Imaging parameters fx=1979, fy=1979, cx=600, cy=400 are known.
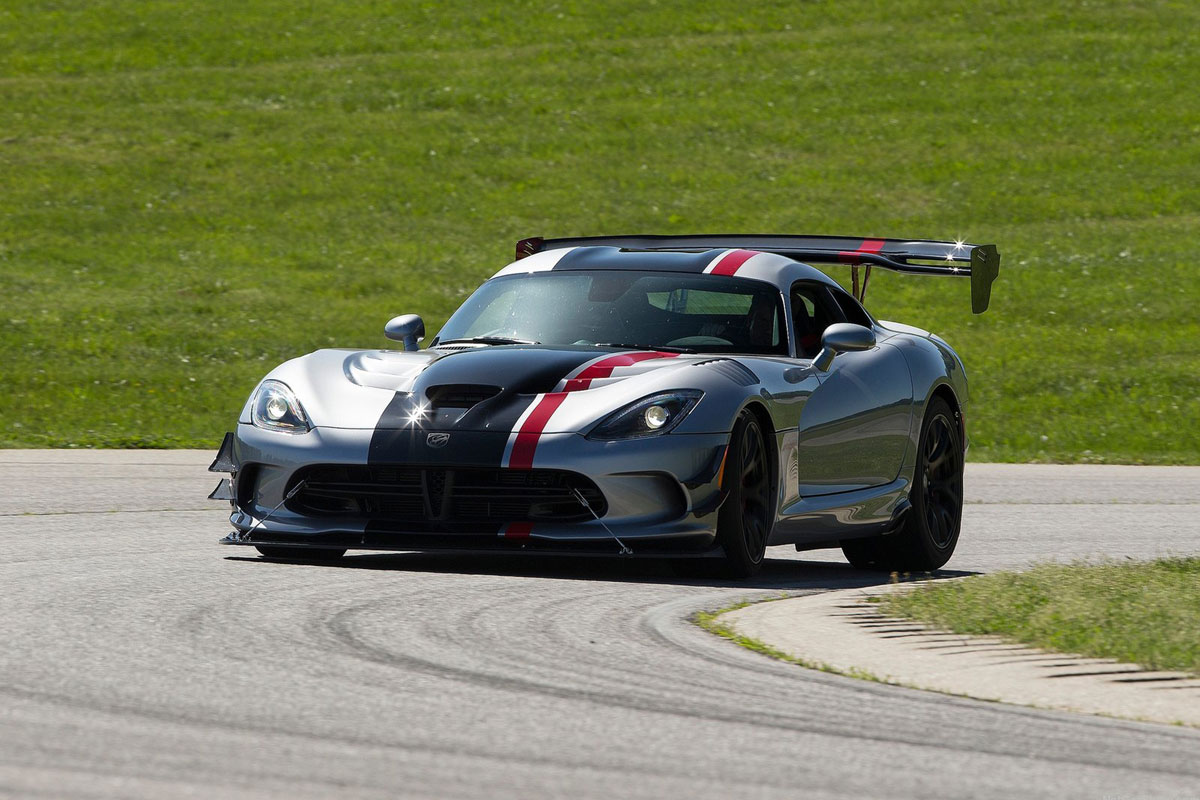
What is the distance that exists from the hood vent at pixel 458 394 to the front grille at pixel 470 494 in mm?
295

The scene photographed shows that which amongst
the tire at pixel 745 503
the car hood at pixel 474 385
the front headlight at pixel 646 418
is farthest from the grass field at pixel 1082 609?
the car hood at pixel 474 385

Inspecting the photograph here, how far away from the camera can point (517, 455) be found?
7.69 m

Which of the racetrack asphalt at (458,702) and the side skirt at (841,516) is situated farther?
the side skirt at (841,516)

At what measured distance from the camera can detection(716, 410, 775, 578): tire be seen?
7.93 metres

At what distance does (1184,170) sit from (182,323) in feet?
63.0

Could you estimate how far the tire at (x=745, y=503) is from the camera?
793cm

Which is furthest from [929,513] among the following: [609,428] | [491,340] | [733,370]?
[609,428]

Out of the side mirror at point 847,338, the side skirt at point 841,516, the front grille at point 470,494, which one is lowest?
A: the side skirt at point 841,516

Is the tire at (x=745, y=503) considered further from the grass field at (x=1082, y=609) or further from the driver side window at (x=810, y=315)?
the driver side window at (x=810, y=315)

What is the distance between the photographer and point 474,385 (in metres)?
7.99

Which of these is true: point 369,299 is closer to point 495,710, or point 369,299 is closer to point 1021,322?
point 1021,322

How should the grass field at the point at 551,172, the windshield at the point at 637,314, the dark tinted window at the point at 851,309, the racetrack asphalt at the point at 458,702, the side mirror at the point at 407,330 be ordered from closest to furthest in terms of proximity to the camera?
the racetrack asphalt at the point at 458,702 < the windshield at the point at 637,314 < the side mirror at the point at 407,330 < the dark tinted window at the point at 851,309 < the grass field at the point at 551,172

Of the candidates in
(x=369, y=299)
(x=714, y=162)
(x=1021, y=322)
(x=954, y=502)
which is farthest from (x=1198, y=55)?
(x=954, y=502)

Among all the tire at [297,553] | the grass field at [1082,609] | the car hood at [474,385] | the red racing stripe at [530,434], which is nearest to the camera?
the grass field at [1082,609]
